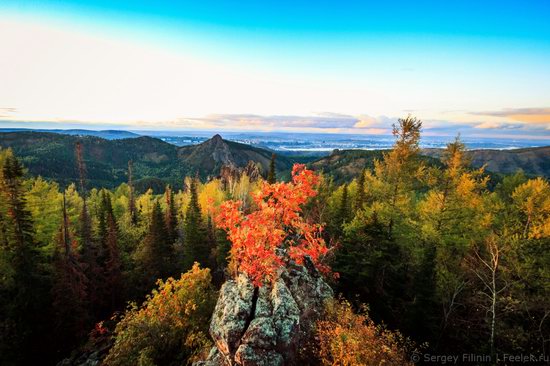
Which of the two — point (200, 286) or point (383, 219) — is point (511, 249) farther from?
point (200, 286)

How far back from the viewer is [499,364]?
70.7 ft

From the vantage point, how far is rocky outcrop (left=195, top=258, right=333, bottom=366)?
41.7 ft

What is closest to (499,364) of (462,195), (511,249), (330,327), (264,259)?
(511,249)

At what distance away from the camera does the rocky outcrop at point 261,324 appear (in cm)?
1270

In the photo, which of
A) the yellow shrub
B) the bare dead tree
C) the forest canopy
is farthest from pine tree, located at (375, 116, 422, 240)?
the yellow shrub

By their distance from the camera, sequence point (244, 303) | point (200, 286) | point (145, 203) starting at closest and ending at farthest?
point (244, 303) → point (200, 286) → point (145, 203)

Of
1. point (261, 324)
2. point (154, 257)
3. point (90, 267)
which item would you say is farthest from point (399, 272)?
point (90, 267)

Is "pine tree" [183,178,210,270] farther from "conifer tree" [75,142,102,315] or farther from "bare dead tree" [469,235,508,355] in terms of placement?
"bare dead tree" [469,235,508,355]

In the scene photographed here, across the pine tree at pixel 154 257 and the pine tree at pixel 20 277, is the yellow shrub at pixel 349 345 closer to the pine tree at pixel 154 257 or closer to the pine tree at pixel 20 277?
the pine tree at pixel 20 277

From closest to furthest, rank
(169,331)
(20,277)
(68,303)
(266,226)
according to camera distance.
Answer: (266,226) < (169,331) < (20,277) < (68,303)

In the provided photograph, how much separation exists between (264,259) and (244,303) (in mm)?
2333

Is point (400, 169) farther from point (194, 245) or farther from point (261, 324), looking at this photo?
point (194, 245)

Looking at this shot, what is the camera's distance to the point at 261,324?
521 inches

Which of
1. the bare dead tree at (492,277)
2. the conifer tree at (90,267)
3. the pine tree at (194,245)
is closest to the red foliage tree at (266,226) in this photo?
the bare dead tree at (492,277)
